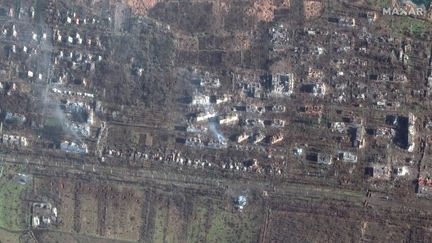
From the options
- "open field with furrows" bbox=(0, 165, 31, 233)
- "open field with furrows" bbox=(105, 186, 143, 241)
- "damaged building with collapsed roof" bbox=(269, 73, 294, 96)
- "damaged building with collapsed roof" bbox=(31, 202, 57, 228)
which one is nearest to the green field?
"open field with furrows" bbox=(0, 165, 31, 233)

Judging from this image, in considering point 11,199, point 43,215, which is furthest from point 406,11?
point 11,199

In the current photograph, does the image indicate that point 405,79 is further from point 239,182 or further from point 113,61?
point 113,61

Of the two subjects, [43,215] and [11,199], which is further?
[11,199]

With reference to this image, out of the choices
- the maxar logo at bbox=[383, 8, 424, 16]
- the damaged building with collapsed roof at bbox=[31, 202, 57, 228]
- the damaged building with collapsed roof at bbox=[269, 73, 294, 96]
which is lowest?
the damaged building with collapsed roof at bbox=[31, 202, 57, 228]

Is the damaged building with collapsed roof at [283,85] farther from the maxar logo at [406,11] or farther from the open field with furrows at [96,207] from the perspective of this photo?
the open field with furrows at [96,207]

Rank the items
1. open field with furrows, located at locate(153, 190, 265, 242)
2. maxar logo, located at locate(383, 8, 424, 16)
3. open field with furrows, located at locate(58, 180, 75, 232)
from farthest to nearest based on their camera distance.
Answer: open field with furrows, located at locate(58, 180, 75, 232), maxar logo, located at locate(383, 8, 424, 16), open field with furrows, located at locate(153, 190, 265, 242)

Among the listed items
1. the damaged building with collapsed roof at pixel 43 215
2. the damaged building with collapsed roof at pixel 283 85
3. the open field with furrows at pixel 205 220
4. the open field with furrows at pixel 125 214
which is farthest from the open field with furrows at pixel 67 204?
the damaged building with collapsed roof at pixel 283 85

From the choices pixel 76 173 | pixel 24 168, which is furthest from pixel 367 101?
pixel 24 168

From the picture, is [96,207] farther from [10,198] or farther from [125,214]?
[10,198]

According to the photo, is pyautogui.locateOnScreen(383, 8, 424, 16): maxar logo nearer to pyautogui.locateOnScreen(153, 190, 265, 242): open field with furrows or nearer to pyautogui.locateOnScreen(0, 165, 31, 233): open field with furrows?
pyautogui.locateOnScreen(153, 190, 265, 242): open field with furrows

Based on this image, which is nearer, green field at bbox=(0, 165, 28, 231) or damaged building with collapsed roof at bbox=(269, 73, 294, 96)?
damaged building with collapsed roof at bbox=(269, 73, 294, 96)

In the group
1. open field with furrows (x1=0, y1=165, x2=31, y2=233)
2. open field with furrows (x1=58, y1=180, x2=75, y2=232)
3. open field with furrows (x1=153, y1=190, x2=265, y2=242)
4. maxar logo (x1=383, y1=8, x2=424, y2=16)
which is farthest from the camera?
open field with furrows (x1=0, y1=165, x2=31, y2=233)
